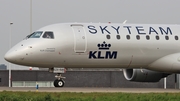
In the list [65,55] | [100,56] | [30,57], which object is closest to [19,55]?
[30,57]

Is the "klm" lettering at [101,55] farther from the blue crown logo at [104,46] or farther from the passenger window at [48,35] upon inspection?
the passenger window at [48,35]

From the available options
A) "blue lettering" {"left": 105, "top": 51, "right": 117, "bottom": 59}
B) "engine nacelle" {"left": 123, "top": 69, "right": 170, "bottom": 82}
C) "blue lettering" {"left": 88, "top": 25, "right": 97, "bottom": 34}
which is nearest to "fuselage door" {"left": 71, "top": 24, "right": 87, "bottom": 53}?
"blue lettering" {"left": 88, "top": 25, "right": 97, "bottom": 34}

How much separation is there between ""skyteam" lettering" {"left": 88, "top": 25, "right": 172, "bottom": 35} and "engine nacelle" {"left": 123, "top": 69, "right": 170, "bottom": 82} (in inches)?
125

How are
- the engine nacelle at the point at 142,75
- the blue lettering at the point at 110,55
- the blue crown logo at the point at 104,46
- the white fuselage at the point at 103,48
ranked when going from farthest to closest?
the engine nacelle at the point at 142,75, the blue lettering at the point at 110,55, the blue crown logo at the point at 104,46, the white fuselage at the point at 103,48

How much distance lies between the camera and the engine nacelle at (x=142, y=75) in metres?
36.9

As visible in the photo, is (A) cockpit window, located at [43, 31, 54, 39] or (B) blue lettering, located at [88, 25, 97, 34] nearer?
(A) cockpit window, located at [43, 31, 54, 39]

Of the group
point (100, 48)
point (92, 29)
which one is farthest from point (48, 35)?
point (100, 48)

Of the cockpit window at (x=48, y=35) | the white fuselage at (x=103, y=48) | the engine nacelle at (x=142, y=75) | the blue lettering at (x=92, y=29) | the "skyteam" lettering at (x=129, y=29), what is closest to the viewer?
the white fuselage at (x=103, y=48)

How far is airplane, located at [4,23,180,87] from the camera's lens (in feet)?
108

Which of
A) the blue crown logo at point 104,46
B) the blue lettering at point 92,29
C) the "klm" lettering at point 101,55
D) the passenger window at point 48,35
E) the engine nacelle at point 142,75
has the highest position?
the blue lettering at point 92,29

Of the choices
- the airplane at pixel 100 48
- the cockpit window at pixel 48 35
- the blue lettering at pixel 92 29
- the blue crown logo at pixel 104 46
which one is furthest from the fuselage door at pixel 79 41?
the cockpit window at pixel 48 35

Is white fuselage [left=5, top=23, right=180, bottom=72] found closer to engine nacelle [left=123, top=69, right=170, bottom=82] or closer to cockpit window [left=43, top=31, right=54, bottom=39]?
cockpit window [left=43, top=31, right=54, bottom=39]

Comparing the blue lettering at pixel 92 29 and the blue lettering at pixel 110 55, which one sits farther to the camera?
the blue lettering at pixel 110 55

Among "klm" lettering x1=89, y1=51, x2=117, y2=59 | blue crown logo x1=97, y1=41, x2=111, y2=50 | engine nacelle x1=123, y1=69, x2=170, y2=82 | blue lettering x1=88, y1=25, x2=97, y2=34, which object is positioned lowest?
engine nacelle x1=123, y1=69, x2=170, y2=82
